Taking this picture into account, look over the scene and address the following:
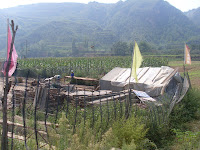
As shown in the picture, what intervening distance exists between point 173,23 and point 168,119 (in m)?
169

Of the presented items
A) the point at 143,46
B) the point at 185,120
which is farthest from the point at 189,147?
the point at 143,46

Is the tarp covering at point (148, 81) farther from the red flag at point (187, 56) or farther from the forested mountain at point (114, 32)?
the forested mountain at point (114, 32)

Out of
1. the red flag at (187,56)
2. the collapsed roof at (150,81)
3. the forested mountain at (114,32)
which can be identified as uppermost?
the forested mountain at (114,32)

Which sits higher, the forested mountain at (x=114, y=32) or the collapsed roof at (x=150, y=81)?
the forested mountain at (x=114, y=32)

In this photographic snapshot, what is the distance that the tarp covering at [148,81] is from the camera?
11.1 m

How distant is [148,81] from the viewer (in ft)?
38.4

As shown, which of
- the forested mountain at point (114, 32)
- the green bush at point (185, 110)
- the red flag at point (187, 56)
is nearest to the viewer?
the green bush at point (185, 110)

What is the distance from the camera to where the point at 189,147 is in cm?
477

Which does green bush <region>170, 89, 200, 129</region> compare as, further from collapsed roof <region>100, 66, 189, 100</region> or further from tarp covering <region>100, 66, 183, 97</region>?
tarp covering <region>100, 66, 183, 97</region>

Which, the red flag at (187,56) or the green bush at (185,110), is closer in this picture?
the green bush at (185,110)

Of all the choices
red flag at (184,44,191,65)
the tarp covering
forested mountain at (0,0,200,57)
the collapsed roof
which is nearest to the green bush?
the collapsed roof

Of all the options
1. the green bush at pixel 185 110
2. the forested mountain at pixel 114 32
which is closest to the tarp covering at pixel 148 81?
the green bush at pixel 185 110

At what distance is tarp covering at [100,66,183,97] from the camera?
11.1 metres

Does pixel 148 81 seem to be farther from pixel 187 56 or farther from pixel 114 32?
pixel 114 32
